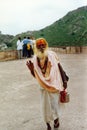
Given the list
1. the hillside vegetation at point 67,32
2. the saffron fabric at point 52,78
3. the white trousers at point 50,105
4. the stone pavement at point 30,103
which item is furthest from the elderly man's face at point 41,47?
the hillside vegetation at point 67,32

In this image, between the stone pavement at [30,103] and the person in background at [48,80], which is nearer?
the person in background at [48,80]

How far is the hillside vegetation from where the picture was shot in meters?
28.6

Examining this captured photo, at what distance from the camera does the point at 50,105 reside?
301 inches

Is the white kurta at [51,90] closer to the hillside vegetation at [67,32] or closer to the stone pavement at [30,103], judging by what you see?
the stone pavement at [30,103]

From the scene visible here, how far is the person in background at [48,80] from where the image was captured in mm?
7602

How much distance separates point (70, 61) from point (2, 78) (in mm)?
4857

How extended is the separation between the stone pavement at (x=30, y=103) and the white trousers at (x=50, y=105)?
32cm

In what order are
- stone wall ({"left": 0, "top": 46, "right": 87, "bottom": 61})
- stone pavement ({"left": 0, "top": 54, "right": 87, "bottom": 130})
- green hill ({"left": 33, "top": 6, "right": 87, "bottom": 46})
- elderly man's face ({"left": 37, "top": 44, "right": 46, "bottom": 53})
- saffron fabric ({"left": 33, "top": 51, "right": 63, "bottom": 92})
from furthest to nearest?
1. green hill ({"left": 33, "top": 6, "right": 87, "bottom": 46})
2. stone wall ({"left": 0, "top": 46, "right": 87, "bottom": 61})
3. stone pavement ({"left": 0, "top": 54, "right": 87, "bottom": 130})
4. elderly man's face ({"left": 37, "top": 44, "right": 46, "bottom": 53})
5. saffron fabric ({"left": 33, "top": 51, "right": 63, "bottom": 92})

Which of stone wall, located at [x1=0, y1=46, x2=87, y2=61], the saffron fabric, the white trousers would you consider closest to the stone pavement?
the white trousers

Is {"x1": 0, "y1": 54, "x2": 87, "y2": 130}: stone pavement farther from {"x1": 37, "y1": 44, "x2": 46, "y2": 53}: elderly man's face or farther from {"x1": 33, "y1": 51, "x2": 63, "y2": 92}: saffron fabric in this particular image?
{"x1": 37, "y1": 44, "x2": 46, "y2": 53}: elderly man's face

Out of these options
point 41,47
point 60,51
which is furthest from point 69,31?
point 41,47

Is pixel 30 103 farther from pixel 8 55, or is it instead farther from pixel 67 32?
pixel 67 32

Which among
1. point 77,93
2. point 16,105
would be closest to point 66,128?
point 16,105

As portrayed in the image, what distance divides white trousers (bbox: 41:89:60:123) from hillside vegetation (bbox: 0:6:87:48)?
18.4 meters
